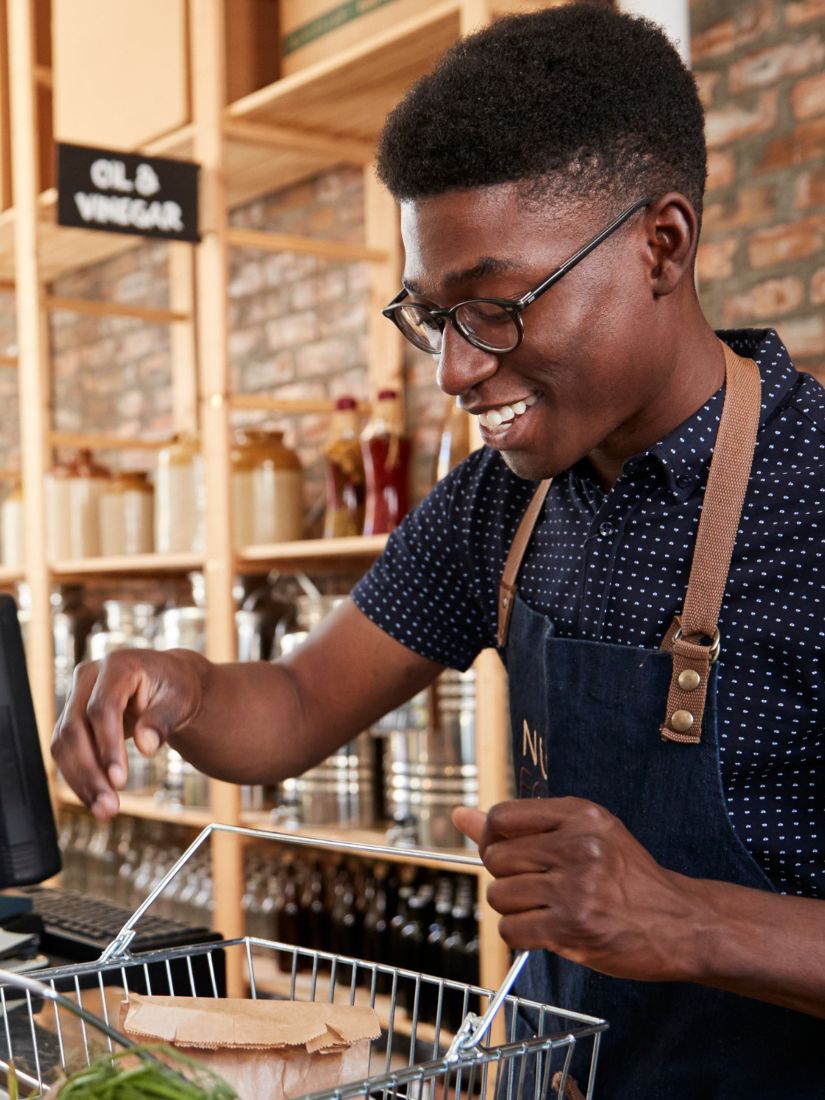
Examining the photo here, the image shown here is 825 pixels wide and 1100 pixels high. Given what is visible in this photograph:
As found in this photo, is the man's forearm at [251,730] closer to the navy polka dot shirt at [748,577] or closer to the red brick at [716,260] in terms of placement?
the navy polka dot shirt at [748,577]

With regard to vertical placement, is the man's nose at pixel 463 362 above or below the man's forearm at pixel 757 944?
above

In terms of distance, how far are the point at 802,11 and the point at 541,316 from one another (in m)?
1.71

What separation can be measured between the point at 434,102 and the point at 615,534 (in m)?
0.45

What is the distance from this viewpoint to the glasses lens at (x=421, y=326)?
1.27 metres

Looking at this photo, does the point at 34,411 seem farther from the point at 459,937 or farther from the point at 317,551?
the point at 459,937

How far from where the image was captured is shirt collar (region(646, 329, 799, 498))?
132cm

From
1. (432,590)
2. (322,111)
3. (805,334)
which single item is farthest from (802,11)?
(432,590)

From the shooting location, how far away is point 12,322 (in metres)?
4.92

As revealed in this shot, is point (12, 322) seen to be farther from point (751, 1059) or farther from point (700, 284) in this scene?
point (751, 1059)

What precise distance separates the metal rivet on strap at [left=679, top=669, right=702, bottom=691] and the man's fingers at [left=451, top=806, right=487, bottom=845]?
12.2 inches

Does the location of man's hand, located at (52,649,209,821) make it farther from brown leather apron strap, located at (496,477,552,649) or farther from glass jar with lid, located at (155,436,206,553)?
glass jar with lid, located at (155,436,206,553)

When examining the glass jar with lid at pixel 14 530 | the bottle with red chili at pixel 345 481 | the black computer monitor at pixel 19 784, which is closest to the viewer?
the black computer monitor at pixel 19 784

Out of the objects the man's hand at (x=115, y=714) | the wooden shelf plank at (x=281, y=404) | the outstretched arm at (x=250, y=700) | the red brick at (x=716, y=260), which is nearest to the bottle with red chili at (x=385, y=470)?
the wooden shelf plank at (x=281, y=404)

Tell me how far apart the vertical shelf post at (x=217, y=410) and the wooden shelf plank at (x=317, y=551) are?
7 cm
